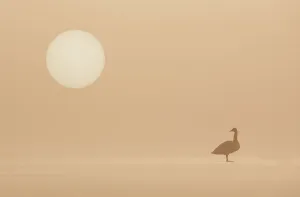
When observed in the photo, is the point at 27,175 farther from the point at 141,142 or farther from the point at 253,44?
the point at 253,44

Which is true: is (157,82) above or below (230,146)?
above

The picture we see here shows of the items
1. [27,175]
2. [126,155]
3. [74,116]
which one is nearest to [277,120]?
[126,155]

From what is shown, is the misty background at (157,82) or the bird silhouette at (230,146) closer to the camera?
the misty background at (157,82)

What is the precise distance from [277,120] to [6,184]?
114cm

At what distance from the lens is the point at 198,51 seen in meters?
1.78

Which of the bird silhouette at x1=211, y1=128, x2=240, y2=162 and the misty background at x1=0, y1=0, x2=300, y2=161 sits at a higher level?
the misty background at x1=0, y1=0, x2=300, y2=161

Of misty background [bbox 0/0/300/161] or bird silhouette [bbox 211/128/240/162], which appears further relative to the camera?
bird silhouette [bbox 211/128/240/162]

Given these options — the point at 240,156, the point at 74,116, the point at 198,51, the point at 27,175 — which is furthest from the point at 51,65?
the point at 240,156

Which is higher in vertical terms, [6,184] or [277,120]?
[277,120]

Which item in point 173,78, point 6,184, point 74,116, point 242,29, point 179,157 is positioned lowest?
point 6,184

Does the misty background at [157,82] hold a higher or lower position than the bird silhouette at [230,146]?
higher

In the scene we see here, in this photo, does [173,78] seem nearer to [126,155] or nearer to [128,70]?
[128,70]

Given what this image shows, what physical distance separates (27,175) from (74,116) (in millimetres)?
305

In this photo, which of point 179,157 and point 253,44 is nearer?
point 253,44
